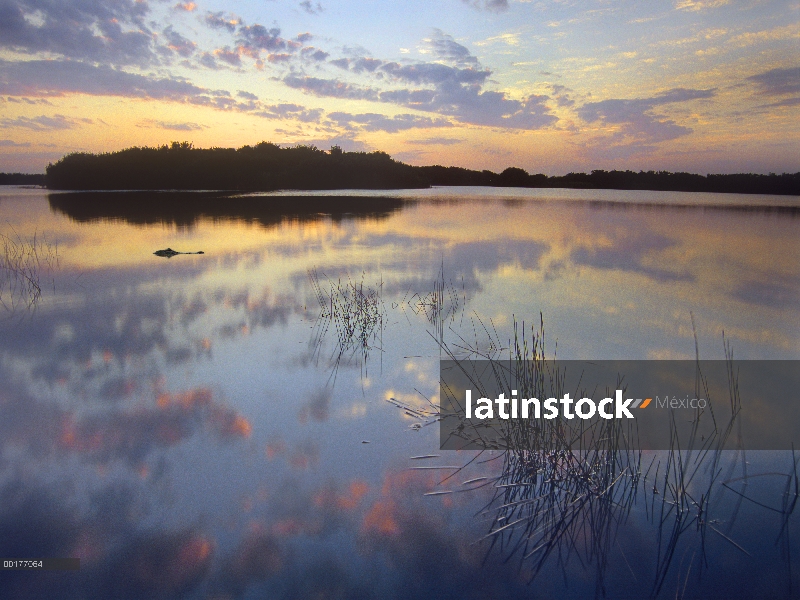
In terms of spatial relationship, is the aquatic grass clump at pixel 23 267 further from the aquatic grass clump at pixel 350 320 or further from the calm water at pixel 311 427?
the aquatic grass clump at pixel 350 320

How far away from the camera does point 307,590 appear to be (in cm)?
317

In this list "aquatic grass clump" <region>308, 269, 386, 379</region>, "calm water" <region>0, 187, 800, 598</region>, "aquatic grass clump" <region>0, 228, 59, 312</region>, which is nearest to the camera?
"calm water" <region>0, 187, 800, 598</region>

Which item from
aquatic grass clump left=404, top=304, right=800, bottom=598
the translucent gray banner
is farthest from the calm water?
the translucent gray banner

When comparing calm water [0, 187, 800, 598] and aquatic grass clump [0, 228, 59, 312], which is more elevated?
aquatic grass clump [0, 228, 59, 312]

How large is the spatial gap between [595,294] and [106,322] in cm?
923

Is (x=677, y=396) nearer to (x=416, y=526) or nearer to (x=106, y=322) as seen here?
(x=416, y=526)

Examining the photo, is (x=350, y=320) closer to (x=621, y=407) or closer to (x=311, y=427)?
(x=311, y=427)

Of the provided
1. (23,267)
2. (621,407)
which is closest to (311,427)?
(621,407)

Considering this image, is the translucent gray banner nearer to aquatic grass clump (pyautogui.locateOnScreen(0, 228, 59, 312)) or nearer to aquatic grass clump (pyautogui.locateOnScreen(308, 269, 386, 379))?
aquatic grass clump (pyautogui.locateOnScreen(308, 269, 386, 379))

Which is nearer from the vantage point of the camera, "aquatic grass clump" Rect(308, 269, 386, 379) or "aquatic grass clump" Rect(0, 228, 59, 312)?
"aquatic grass clump" Rect(308, 269, 386, 379)

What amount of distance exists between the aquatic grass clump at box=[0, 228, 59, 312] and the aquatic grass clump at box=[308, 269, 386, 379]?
18.1ft

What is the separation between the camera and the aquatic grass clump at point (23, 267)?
1038 cm

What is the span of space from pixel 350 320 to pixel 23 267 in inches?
382

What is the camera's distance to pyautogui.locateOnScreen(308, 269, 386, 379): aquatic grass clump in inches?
291
